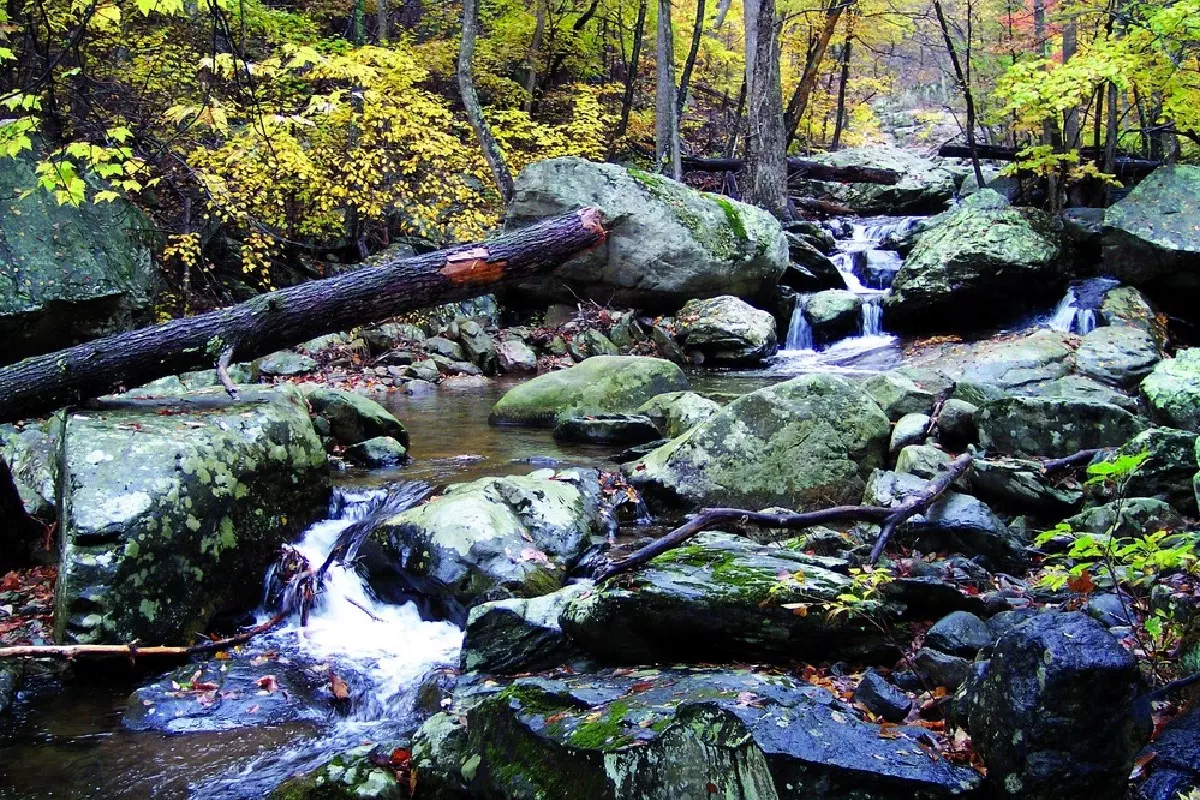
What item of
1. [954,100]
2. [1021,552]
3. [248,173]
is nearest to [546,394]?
[1021,552]

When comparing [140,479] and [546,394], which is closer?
[140,479]

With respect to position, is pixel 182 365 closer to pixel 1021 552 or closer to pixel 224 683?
pixel 224 683

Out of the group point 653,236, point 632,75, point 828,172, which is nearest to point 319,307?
point 653,236

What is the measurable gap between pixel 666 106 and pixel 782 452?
13292 millimetres

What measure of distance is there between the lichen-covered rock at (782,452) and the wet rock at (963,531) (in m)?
1.20

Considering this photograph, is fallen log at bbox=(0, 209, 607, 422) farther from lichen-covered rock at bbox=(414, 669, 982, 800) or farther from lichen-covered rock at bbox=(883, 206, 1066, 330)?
lichen-covered rock at bbox=(883, 206, 1066, 330)

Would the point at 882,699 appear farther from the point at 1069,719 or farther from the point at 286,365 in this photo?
the point at 286,365

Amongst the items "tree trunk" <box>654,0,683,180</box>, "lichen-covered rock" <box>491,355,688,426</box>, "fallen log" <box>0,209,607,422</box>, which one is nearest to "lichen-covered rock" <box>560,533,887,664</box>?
"fallen log" <box>0,209,607,422</box>

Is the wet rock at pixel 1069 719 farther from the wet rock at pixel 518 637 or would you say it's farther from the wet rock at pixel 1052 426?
the wet rock at pixel 1052 426

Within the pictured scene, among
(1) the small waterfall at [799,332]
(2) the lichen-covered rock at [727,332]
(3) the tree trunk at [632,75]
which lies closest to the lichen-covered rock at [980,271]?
(1) the small waterfall at [799,332]

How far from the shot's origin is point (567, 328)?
14.8 m

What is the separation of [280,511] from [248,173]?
32.6ft

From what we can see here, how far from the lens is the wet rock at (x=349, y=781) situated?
10.9 ft

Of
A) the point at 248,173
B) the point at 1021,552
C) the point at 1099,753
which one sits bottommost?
the point at 1021,552
